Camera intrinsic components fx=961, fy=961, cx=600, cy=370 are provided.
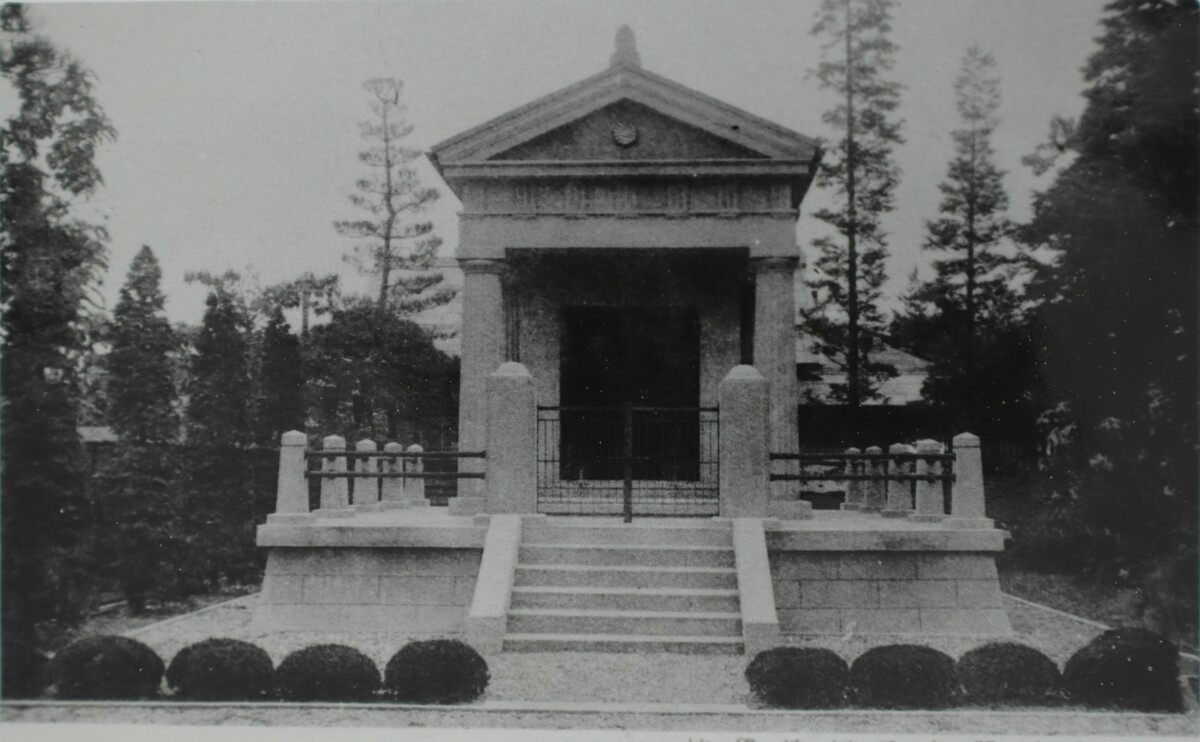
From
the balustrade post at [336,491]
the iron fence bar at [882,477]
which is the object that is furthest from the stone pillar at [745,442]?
the balustrade post at [336,491]

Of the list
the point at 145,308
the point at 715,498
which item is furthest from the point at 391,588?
the point at 715,498

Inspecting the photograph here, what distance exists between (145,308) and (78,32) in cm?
281

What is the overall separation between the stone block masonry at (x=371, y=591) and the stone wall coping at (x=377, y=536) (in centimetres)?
11

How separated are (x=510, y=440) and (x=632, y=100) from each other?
17.4 feet

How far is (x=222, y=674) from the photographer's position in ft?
24.4

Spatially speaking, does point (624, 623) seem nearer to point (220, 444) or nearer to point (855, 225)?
point (220, 444)

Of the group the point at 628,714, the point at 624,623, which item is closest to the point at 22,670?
the point at 628,714

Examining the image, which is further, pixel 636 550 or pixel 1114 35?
pixel 636 550

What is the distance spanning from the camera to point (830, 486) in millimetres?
20609

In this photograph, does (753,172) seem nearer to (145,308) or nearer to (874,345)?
(145,308)

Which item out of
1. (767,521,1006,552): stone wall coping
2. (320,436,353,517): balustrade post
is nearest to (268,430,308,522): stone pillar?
(320,436,353,517): balustrade post

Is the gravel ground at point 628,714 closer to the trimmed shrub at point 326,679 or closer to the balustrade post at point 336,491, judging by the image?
the trimmed shrub at point 326,679

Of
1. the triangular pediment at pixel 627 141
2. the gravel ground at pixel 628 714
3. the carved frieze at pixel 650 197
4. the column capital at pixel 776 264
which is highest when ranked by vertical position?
the triangular pediment at pixel 627 141

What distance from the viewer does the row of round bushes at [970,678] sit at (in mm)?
7348
